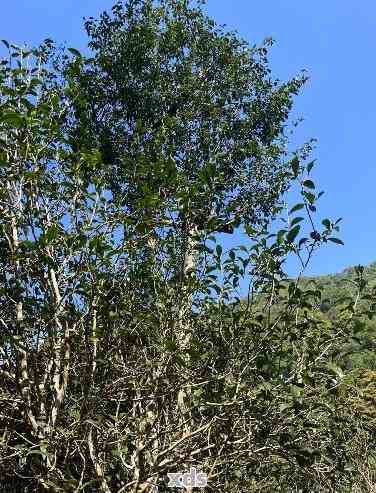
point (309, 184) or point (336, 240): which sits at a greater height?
point (309, 184)

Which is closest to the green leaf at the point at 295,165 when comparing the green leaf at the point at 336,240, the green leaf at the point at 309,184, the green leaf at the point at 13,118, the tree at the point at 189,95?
the green leaf at the point at 309,184

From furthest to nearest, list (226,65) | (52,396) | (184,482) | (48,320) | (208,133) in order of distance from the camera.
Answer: (226,65)
(208,133)
(52,396)
(48,320)
(184,482)

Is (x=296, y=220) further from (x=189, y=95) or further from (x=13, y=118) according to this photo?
(x=189, y=95)

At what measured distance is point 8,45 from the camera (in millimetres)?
5059

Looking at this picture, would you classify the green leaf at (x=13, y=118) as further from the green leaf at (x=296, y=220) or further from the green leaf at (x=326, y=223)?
the green leaf at (x=326, y=223)

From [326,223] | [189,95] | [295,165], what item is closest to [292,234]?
[326,223]

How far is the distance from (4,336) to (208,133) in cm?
836

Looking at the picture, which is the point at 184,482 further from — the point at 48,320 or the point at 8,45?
the point at 8,45

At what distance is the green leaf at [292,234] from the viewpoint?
3.87 metres

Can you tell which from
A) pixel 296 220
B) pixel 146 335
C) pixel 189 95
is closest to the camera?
pixel 296 220

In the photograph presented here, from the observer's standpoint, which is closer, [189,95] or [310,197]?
[310,197]

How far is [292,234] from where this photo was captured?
389 cm

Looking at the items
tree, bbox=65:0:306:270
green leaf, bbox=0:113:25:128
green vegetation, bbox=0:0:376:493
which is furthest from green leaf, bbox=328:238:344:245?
tree, bbox=65:0:306:270

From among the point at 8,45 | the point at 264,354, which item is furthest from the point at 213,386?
the point at 8,45
